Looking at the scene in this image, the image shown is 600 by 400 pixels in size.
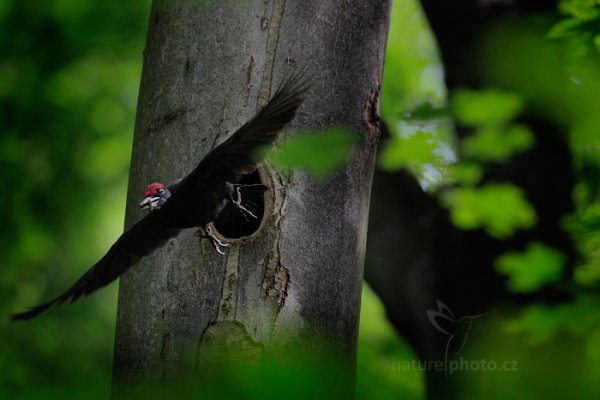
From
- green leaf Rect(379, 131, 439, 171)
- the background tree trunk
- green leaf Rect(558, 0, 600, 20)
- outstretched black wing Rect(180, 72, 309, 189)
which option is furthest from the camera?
the background tree trunk

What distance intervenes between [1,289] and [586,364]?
9.98ft

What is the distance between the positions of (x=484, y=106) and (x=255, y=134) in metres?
0.79

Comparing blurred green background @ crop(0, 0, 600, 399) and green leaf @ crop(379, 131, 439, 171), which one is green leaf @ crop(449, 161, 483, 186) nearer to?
blurred green background @ crop(0, 0, 600, 399)

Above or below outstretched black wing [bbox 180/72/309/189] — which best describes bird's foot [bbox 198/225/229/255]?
below

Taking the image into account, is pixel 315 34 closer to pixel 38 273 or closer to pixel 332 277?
pixel 332 277

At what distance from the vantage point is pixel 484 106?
7.96ft

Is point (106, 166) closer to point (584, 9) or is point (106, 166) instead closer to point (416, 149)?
point (416, 149)

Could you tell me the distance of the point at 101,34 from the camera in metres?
3.79

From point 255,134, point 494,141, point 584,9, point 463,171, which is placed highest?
point 584,9

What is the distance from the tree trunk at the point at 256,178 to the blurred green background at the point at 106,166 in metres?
0.17

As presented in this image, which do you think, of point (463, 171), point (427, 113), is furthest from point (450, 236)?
point (427, 113)

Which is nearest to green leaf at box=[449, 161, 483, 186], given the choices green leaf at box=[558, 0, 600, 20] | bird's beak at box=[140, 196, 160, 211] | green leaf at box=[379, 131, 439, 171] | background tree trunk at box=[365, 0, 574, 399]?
green leaf at box=[379, 131, 439, 171]

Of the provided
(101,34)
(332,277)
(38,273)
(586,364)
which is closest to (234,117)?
(332,277)

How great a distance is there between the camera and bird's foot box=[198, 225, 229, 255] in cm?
217
